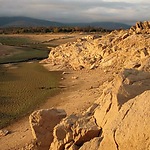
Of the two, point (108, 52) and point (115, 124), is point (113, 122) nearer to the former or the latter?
point (115, 124)

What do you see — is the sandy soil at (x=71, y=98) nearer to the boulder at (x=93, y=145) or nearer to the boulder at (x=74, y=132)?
the boulder at (x=74, y=132)

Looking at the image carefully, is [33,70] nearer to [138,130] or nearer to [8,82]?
[8,82]

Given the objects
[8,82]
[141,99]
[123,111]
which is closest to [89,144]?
[123,111]

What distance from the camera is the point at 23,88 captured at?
29.7 metres

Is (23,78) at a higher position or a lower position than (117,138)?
lower

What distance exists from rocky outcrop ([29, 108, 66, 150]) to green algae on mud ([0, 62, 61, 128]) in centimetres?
809

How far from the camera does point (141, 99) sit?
8.38m

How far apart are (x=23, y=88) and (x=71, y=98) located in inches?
249

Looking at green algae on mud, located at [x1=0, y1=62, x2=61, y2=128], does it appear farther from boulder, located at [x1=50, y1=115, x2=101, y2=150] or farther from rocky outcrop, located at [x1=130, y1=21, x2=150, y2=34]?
rocky outcrop, located at [x1=130, y1=21, x2=150, y2=34]

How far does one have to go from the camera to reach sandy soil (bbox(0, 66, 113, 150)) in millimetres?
17250

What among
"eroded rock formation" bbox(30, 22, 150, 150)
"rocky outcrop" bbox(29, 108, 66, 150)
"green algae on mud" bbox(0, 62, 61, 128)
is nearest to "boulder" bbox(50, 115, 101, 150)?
"eroded rock formation" bbox(30, 22, 150, 150)

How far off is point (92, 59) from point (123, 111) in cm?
2966

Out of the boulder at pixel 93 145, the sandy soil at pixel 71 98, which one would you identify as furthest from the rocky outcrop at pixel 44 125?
the sandy soil at pixel 71 98

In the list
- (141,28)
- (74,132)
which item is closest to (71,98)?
(74,132)
